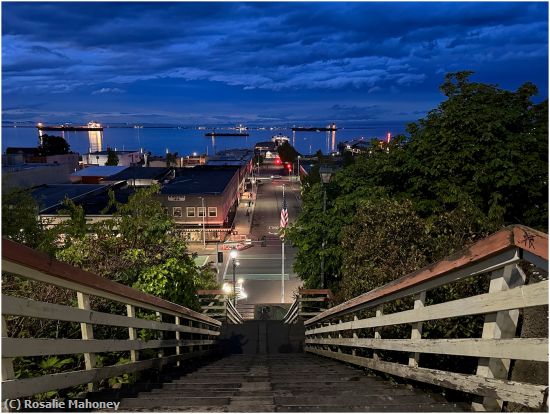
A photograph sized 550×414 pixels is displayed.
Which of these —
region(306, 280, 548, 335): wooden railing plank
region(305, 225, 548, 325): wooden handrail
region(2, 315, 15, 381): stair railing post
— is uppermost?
region(305, 225, 548, 325): wooden handrail

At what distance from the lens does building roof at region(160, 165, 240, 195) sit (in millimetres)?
41562

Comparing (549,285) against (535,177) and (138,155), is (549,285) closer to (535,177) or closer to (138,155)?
(535,177)

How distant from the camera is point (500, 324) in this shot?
8.09 feet

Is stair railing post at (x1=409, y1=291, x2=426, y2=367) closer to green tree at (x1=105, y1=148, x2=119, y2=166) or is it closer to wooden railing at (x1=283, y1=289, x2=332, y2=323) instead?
wooden railing at (x1=283, y1=289, x2=332, y2=323)

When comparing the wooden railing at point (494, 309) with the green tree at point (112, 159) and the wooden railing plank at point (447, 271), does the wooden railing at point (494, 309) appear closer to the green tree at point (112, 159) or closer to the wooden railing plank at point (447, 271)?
the wooden railing plank at point (447, 271)

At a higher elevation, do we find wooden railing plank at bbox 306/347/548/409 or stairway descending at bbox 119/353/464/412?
wooden railing plank at bbox 306/347/548/409

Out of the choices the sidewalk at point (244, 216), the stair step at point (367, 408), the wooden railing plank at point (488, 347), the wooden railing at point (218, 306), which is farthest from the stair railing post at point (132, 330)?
the sidewalk at point (244, 216)

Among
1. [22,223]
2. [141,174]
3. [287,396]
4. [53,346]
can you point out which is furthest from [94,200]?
[53,346]

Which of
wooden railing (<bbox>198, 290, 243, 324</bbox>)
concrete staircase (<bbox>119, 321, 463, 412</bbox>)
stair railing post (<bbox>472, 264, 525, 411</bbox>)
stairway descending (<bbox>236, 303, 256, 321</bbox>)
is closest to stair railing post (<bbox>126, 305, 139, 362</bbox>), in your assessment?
concrete staircase (<bbox>119, 321, 463, 412</bbox>)

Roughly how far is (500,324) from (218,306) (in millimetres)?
11265

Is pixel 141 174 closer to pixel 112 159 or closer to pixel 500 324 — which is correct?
pixel 112 159

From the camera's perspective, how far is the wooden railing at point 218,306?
42.4ft

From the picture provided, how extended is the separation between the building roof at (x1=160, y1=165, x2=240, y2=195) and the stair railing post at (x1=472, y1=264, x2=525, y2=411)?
38939 mm

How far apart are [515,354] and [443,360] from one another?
253cm
